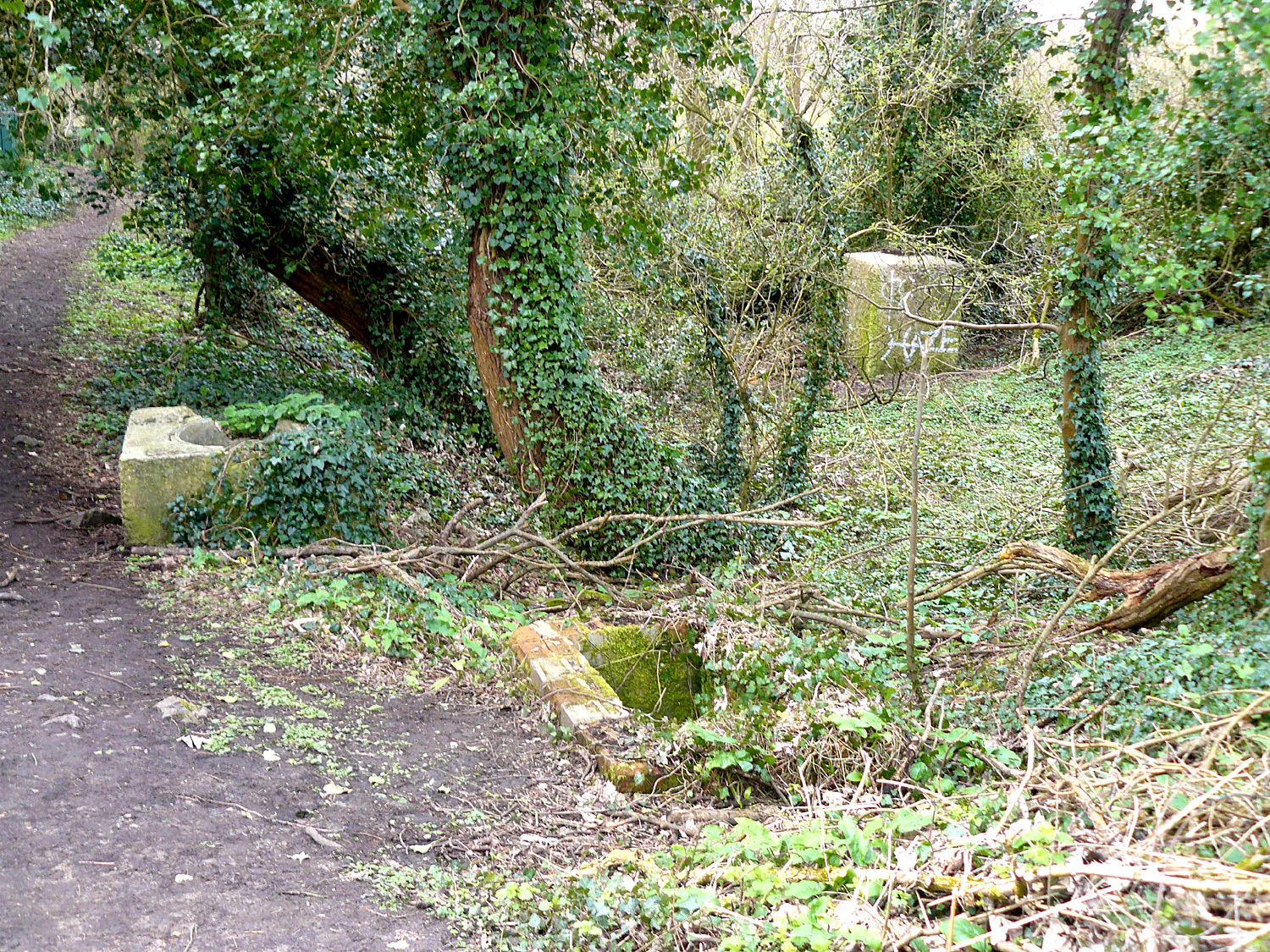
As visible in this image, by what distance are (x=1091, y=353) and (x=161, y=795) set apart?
26.8 feet

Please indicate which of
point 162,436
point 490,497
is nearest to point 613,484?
point 490,497

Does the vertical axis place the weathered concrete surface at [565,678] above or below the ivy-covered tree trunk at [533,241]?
below

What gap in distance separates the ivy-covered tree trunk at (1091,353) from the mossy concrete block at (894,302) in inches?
275

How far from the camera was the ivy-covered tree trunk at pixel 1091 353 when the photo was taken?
764 centimetres

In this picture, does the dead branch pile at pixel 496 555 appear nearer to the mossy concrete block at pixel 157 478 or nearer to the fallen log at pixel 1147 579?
the mossy concrete block at pixel 157 478

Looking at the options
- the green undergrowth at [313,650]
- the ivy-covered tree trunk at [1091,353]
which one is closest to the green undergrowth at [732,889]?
the green undergrowth at [313,650]

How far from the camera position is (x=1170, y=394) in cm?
1266

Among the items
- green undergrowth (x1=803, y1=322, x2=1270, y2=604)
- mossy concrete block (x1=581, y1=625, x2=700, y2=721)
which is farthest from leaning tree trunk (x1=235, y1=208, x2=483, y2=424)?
mossy concrete block (x1=581, y1=625, x2=700, y2=721)

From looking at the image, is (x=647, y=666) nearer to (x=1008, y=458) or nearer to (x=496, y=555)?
(x=496, y=555)

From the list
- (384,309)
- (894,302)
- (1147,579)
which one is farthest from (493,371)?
(894,302)

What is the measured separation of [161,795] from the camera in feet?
12.7

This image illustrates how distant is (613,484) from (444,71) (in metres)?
4.03

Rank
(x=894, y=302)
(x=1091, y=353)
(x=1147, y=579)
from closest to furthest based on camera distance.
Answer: (x=1147, y=579)
(x=1091, y=353)
(x=894, y=302)

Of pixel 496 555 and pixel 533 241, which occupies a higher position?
pixel 533 241
